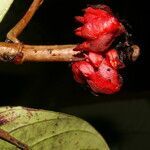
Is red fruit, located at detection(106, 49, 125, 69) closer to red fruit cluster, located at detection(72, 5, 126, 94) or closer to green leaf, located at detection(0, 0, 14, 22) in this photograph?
red fruit cluster, located at detection(72, 5, 126, 94)

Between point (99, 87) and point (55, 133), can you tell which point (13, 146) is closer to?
point (55, 133)

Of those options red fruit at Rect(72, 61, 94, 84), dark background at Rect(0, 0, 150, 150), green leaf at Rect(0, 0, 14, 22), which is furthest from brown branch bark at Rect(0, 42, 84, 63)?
dark background at Rect(0, 0, 150, 150)

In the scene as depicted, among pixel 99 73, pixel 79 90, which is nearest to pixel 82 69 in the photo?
pixel 99 73

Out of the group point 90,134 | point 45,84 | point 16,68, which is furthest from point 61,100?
point 90,134

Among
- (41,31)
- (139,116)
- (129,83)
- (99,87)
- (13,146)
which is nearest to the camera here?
(99,87)

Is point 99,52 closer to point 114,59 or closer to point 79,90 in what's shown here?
→ point 114,59

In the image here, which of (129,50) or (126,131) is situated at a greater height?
(129,50)
